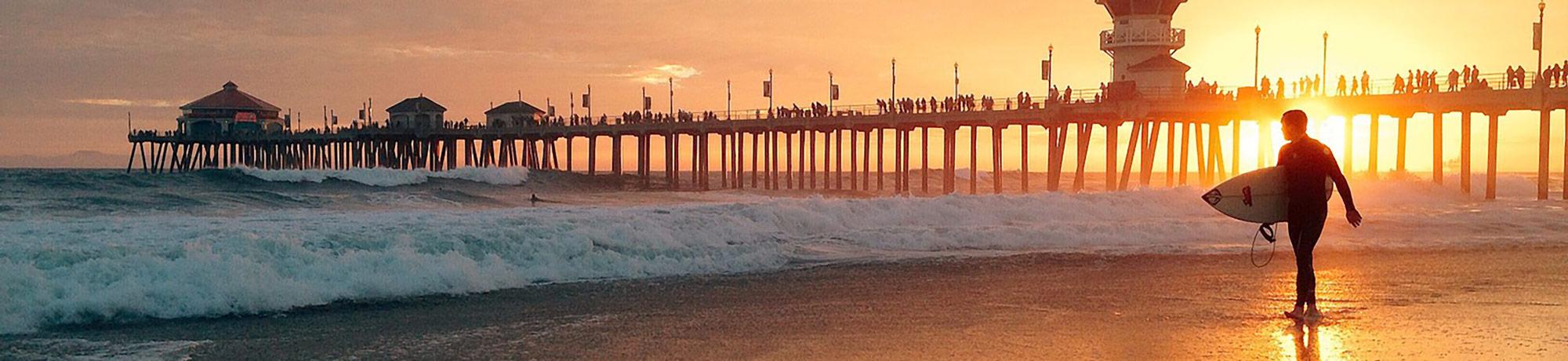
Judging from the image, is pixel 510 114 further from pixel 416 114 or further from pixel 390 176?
pixel 390 176

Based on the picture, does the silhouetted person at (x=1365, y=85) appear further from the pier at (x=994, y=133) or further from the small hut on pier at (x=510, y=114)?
the small hut on pier at (x=510, y=114)

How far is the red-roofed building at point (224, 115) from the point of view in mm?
94188

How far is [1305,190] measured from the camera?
8.25 meters

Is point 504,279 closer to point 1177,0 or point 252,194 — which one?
point 252,194

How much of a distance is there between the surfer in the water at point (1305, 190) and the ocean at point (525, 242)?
606 centimetres

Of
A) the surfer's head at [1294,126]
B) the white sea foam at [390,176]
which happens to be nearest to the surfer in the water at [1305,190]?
the surfer's head at [1294,126]

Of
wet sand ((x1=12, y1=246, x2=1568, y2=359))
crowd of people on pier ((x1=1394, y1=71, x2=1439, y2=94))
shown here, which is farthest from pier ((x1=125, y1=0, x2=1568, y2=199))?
wet sand ((x1=12, y1=246, x2=1568, y2=359))

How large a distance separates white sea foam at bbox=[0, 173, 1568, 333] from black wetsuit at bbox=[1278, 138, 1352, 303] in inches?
244

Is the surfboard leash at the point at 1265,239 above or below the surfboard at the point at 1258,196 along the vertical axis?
below

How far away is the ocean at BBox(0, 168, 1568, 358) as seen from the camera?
10094 mm

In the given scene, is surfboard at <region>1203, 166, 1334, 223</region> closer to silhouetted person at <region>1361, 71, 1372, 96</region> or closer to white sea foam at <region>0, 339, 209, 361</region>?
white sea foam at <region>0, 339, 209, 361</region>

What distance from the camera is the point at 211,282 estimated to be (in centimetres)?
1032

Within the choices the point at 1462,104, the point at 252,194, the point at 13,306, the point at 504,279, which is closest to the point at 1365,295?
the point at 504,279

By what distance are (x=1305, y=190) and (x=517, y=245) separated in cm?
793
